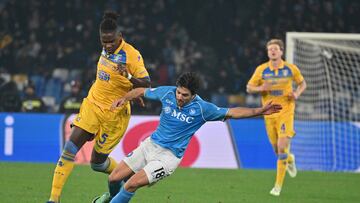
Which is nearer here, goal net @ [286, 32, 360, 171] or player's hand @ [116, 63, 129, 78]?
player's hand @ [116, 63, 129, 78]

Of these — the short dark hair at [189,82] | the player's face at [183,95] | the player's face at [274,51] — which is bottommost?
the player's face at [274,51]

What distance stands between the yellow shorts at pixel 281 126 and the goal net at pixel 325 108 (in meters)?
3.54

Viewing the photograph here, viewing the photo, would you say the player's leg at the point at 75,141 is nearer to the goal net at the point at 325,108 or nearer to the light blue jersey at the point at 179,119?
the light blue jersey at the point at 179,119

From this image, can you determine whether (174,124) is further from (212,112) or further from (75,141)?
(75,141)

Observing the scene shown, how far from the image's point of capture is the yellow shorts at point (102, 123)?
403 inches

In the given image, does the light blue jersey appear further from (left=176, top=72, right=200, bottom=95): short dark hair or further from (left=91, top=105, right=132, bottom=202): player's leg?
(left=91, top=105, right=132, bottom=202): player's leg

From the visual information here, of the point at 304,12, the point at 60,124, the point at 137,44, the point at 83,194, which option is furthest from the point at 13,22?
the point at 83,194

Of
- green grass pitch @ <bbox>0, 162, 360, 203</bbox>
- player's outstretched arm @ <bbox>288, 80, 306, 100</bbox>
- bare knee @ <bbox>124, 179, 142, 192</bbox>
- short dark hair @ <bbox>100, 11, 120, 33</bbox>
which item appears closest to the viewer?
bare knee @ <bbox>124, 179, 142, 192</bbox>

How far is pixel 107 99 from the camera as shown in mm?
10445

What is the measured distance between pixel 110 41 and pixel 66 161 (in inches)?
62.7

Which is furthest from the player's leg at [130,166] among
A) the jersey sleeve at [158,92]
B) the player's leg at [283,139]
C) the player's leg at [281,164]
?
the player's leg at [283,139]

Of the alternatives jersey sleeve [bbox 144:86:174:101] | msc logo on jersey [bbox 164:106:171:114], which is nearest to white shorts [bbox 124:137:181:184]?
msc logo on jersey [bbox 164:106:171:114]

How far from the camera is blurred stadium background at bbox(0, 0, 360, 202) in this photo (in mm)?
17312

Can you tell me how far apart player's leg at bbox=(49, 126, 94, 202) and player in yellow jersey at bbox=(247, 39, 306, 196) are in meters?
4.04
